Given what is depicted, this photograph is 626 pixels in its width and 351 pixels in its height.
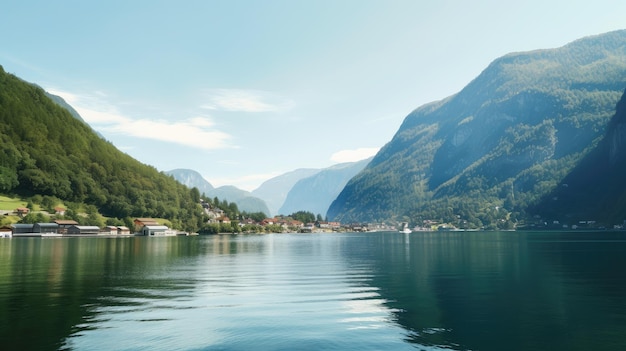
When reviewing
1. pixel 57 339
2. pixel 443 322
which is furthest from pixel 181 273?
pixel 443 322

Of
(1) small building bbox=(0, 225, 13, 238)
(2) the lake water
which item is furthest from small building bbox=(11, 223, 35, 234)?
(2) the lake water

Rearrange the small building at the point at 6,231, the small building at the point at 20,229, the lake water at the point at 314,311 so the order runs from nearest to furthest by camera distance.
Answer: the lake water at the point at 314,311 → the small building at the point at 6,231 → the small building at the point at 20,229

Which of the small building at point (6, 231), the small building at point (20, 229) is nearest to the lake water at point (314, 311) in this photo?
the small building at point (6, 231)

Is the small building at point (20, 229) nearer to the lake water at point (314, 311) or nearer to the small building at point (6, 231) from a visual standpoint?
the small building at point (6, 231)

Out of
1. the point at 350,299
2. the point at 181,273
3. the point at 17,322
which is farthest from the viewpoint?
the point at 181,273

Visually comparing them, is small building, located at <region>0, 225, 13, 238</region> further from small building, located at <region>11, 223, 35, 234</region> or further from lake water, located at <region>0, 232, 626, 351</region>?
lake water, located at <region>0, 232, 626, 351</region>

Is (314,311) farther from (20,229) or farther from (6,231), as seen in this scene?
(20,229)

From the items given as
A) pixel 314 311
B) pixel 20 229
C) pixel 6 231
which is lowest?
pixel 314 311

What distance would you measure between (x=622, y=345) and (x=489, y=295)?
15755 mm

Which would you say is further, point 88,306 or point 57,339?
point 88,306

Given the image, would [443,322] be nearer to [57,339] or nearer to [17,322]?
[57,339]

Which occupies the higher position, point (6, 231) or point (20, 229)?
point (20, 229)

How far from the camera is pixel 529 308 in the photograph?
34.2m

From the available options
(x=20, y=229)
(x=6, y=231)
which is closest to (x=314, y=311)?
(x=6, y=231)
